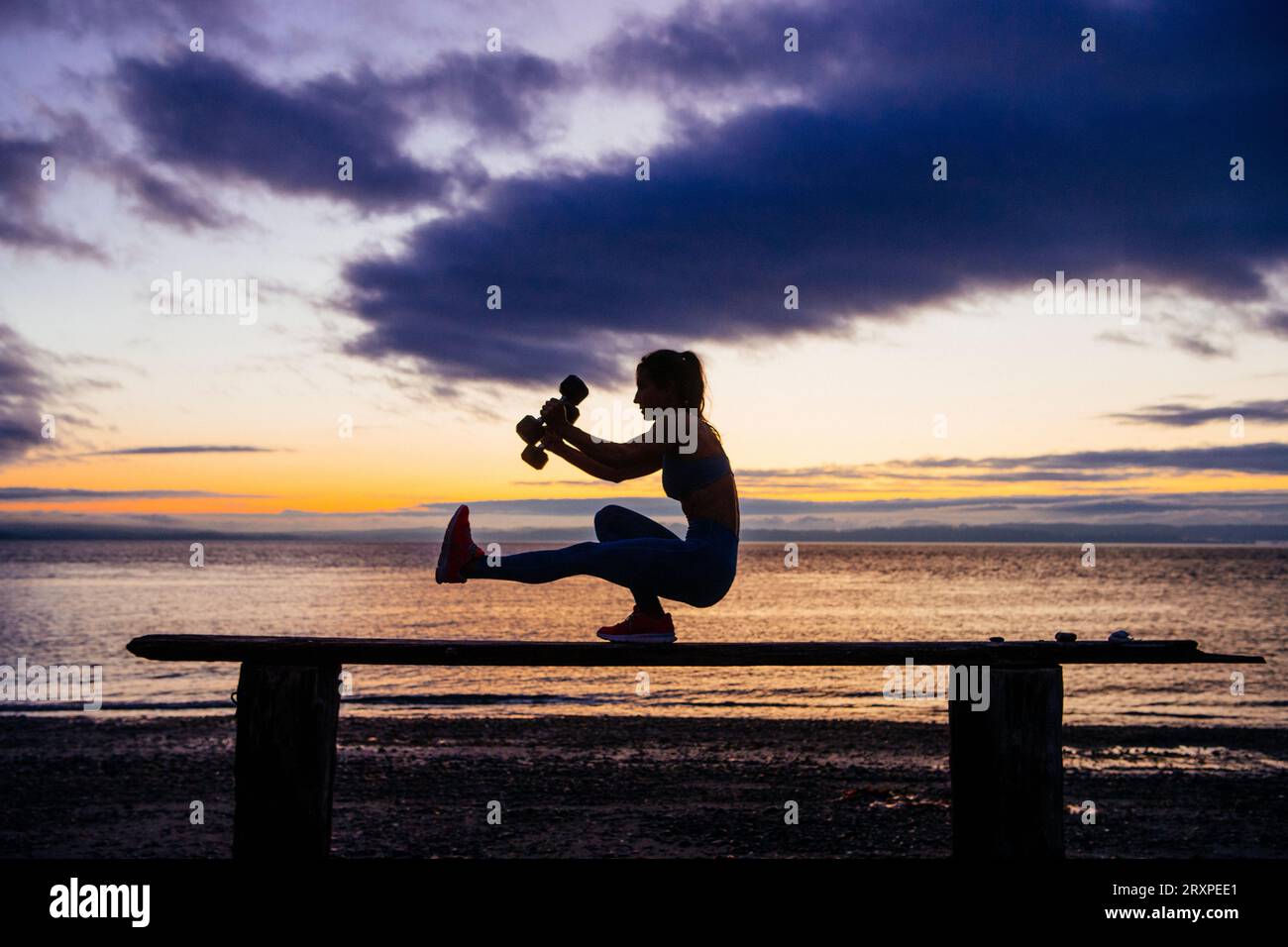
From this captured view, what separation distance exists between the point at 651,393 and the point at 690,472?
1.83ft

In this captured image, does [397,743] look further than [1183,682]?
No

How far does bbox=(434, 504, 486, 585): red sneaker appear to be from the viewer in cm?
584

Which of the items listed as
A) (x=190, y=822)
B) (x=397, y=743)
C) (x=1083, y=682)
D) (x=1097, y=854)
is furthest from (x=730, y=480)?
(x=1083, y=682)

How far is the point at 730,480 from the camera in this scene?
6.11 meters

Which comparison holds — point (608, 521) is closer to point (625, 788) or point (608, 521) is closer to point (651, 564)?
point (651, 564)

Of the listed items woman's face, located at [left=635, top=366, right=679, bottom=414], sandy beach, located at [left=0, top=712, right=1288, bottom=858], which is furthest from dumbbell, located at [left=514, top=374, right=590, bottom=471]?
sandy beach, located at [left=0, top=712, right=1288, bottom=858]

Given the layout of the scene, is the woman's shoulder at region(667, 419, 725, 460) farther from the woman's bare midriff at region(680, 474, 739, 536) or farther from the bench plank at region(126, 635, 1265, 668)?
the bench plank at region(126, 635, 1265, 668)

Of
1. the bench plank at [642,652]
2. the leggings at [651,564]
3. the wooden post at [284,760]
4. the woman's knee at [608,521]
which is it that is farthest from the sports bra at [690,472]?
the wooden post at [284,760]

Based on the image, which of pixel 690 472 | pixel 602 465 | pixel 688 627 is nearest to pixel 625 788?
pixel 690 472

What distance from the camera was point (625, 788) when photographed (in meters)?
14.3

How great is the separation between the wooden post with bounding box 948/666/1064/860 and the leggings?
1.69 metres
